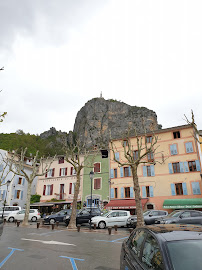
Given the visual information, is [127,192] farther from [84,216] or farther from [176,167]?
[84,216]

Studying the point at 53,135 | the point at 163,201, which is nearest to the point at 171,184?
the point at 163,201

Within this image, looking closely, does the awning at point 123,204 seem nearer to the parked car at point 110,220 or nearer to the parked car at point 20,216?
the parked car at point 110,220

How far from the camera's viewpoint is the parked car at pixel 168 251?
95.0 inches

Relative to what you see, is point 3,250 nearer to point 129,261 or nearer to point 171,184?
point 129,261

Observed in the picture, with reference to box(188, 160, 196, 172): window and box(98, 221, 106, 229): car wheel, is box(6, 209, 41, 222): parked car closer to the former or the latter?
box(98, 221, 106, 229): car wheel

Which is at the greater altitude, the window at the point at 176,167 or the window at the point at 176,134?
the window at the point at 176,134

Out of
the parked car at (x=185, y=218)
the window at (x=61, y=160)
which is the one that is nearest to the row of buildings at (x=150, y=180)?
the window at (x=61, y=160)

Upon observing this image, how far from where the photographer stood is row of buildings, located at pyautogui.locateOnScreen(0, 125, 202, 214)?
24953 millimetres

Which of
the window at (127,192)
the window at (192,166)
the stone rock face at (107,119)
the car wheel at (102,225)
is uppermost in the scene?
the stone rock face at (107,119)

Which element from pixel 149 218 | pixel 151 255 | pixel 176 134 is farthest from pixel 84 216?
pixel 151 255

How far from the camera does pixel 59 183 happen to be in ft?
110

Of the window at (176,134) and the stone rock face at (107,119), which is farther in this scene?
the stone rock face at (107,119)

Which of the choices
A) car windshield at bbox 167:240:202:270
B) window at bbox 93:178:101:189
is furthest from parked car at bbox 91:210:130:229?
car windshield at bbox 167:240:202:270

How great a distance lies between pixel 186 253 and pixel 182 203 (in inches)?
922
